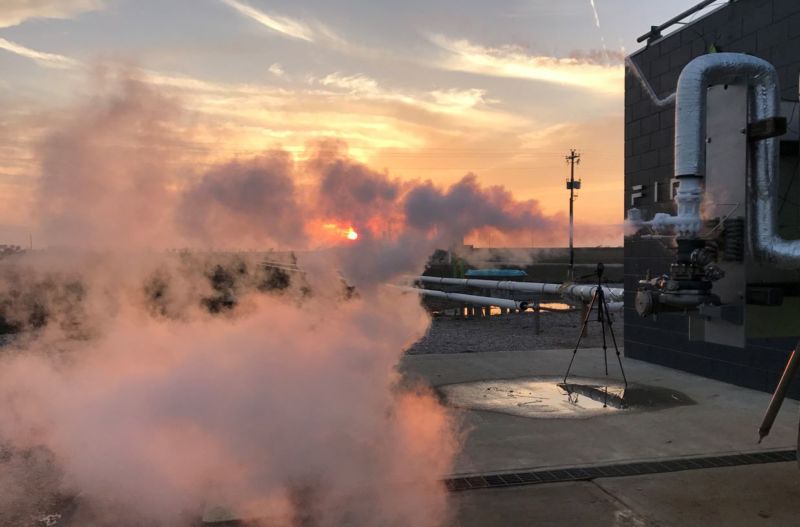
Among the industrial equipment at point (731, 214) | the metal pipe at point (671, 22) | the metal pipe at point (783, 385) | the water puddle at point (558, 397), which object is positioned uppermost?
the metal pipe at point (671, 22)

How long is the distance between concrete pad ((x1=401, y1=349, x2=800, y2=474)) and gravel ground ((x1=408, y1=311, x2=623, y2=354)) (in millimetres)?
5389

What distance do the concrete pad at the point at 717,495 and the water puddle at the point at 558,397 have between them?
7.64 ft

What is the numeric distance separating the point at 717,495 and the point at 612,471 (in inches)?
35.7

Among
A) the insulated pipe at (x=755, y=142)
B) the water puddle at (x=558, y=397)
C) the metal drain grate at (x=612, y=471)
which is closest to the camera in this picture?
the metal drain grate at (x=612, y=471)

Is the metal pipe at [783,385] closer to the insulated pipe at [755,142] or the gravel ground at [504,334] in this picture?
the insulated pipe at [755,142]

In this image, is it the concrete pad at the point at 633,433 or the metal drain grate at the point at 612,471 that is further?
the concrete pad at the point at 633,433

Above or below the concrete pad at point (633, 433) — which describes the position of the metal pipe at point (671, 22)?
above

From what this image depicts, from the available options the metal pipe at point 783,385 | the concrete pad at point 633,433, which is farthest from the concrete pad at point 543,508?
the metal pipe at point 783,385

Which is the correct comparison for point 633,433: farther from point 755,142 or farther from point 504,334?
point 504,334

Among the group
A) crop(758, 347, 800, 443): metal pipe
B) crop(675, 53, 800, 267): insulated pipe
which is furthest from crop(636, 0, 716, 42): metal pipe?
crop(758, 347, 800, 443): metal pipe

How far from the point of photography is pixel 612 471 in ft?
18.3

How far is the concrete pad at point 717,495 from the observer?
456cm

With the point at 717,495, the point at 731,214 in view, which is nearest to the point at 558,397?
the point at 717,495

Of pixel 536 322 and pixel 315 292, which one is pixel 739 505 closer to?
pixel 315 292
